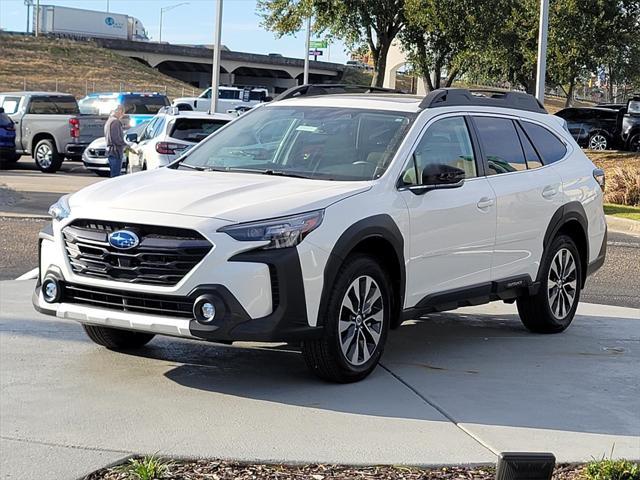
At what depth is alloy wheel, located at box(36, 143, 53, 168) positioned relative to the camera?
83.1ft

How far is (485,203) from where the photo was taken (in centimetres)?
745

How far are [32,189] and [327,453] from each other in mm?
15525

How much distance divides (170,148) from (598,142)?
19.9m

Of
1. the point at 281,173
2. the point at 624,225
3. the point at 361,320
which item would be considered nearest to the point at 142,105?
the point at 624,225

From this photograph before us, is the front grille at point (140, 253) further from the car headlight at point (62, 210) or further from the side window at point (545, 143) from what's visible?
the side window at point (545, 143)

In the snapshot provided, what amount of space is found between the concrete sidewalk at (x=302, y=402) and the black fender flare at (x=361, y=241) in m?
0.56

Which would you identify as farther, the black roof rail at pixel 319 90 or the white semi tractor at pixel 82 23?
the white semi tractor at pixel 82 23

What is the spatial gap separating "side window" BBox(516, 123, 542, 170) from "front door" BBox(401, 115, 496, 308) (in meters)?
0.77

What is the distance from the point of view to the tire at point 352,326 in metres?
6.21

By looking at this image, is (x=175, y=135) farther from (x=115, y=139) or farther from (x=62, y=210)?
(x=62, y=210)

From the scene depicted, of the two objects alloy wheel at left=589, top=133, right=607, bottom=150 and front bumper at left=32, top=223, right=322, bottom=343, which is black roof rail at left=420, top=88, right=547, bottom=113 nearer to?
front bumper at left=32, top=223, right=322, bottom=343

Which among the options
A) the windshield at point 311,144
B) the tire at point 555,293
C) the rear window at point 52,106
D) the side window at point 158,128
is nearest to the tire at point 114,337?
the windshield at point 311,144

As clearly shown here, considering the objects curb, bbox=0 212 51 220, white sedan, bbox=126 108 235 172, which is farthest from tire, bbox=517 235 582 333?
white sedan, bbox=126 108 235 172

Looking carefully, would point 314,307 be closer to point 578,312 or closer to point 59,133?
point 578,312
